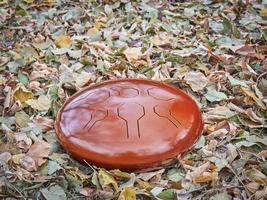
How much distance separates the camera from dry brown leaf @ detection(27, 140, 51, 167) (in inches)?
64.6

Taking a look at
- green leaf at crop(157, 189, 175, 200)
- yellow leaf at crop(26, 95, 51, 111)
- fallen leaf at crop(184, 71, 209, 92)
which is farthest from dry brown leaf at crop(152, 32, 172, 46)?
green leaf at crop(157, 189, 175, 200)

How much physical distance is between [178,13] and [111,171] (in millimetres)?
1259

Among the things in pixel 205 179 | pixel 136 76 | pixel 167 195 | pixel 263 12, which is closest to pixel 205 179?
pixel 205 179

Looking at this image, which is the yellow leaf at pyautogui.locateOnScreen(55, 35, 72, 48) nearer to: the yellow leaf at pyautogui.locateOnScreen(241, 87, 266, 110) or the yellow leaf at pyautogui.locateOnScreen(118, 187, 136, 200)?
the yellow leaf at pyautogui.locateOnScreen(241, 87, 266, 110)

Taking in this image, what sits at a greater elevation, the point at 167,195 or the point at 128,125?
the point at 128,125

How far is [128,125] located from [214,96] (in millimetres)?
444

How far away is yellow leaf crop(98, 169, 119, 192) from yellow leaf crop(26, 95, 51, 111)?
1.48 ft

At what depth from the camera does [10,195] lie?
1.53 meters

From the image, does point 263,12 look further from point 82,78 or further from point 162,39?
point 82,78

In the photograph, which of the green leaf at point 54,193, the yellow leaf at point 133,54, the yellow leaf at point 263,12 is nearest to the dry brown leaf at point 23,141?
the green leaf at point 54,193

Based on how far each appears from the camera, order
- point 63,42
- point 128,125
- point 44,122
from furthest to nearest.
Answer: point 63,42
point 44,122
point 128,125

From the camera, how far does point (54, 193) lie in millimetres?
1522

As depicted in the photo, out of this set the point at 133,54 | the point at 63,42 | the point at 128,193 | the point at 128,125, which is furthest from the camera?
the point at 63,42

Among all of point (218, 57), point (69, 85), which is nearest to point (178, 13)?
point (218, 57)
